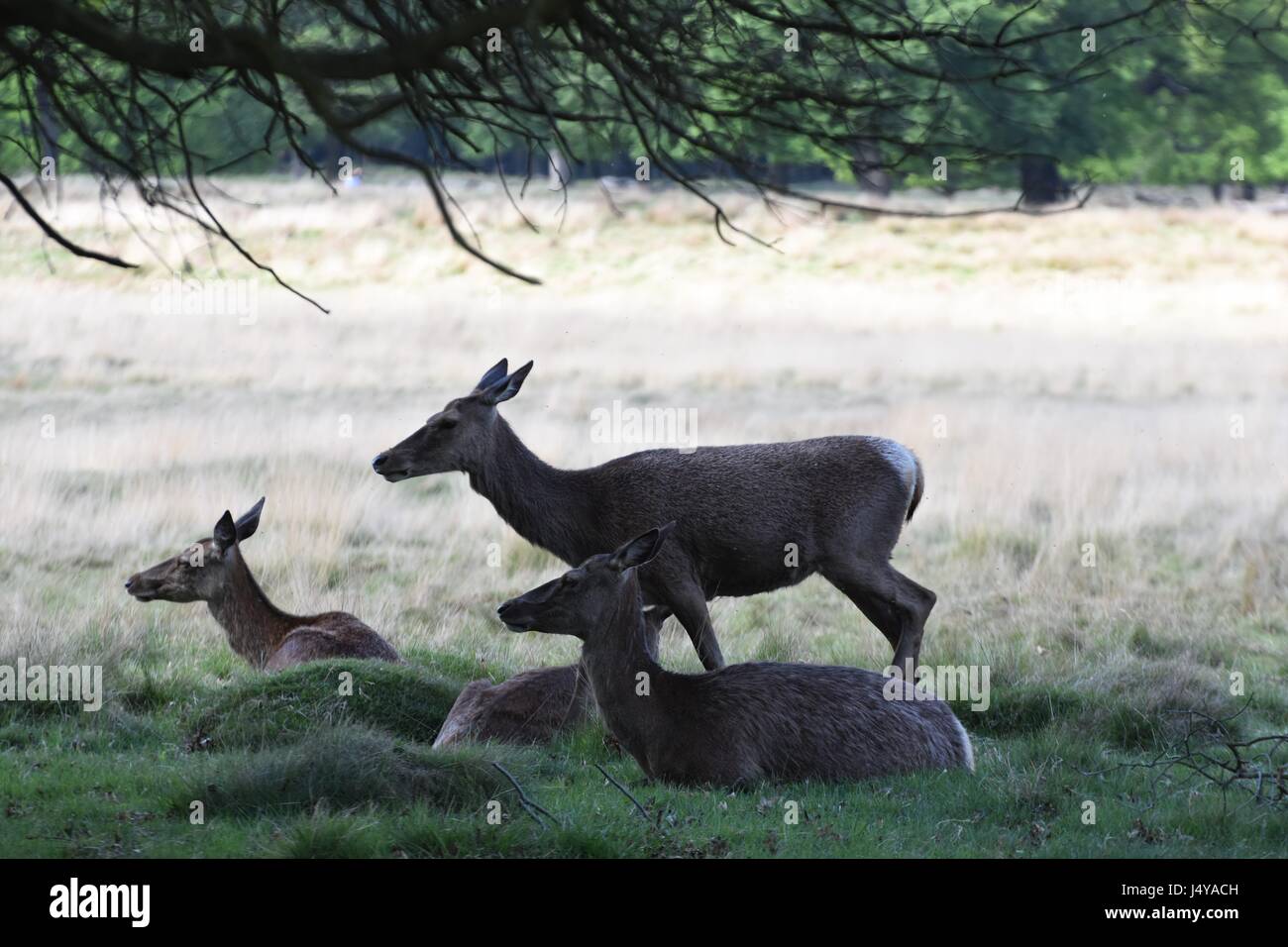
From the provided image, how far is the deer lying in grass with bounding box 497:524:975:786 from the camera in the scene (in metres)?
8.05

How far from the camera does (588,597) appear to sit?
27.7 feet

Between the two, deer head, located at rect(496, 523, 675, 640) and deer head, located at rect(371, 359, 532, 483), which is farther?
deer head, located at rect(371, 359, 532, 483)

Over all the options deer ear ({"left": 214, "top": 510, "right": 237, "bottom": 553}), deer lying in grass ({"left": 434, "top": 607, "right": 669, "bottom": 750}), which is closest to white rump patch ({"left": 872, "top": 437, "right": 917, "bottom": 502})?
deer lying in grass ({"left": 434, "top": 607, "right": 669, "bottom": 750})

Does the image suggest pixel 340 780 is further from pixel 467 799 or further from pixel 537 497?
pixel 537 497

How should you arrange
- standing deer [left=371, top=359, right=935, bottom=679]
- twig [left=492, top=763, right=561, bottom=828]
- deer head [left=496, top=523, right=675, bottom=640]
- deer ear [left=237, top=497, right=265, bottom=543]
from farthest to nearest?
deer ear [left=237, top=497, right=265, bottom=543], standing deer [left=371, top=359, right=935, bottom=679], deer head [left=496, top=523, right=675, bottom=640], twig [left=492, top=763, right=561, bottom=828]

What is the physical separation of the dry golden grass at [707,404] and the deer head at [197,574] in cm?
34

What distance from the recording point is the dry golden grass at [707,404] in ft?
40.7

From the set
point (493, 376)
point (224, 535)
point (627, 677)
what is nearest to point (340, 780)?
point (627, 677)

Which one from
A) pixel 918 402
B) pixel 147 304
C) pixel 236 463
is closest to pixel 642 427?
pixel 918 402

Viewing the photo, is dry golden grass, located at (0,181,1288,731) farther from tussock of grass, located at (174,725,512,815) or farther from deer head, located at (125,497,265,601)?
tussock of grass, located at (174,725,512,815)

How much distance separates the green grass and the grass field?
2cm

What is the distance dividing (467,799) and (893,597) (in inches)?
141

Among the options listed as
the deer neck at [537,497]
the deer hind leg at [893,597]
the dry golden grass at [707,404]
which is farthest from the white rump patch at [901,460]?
the deer neck at [537,497]

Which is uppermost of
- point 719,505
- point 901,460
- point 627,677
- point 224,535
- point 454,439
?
point 454,439
